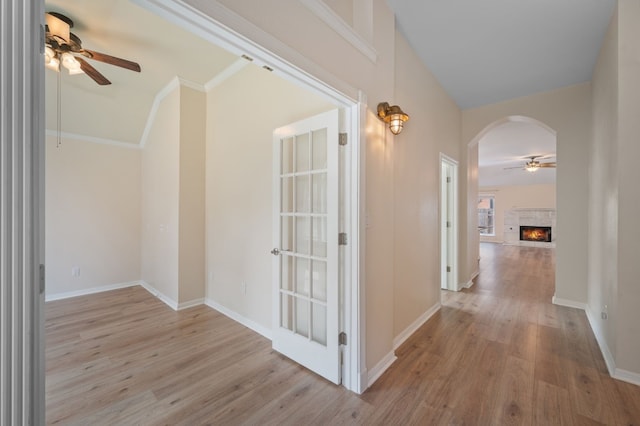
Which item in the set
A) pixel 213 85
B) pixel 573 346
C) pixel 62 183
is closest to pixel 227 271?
pixel 213 85

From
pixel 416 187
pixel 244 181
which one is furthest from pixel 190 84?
pixel 416 187

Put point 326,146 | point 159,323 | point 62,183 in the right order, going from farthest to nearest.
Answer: point 62,183 → point 159,323 → point 326,146

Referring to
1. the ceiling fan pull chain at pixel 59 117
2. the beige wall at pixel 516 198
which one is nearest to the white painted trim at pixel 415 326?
the ceiling fan pull chain at pixel 59 117

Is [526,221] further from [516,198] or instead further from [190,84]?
[190,84]

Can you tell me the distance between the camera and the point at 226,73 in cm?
330

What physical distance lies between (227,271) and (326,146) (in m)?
2.14

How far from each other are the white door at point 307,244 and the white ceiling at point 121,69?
1.58 m

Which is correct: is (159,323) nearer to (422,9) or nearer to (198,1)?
(198,1)

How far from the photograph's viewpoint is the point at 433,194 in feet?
11.2

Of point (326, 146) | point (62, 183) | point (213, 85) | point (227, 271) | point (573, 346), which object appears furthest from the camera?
point (62, 183)

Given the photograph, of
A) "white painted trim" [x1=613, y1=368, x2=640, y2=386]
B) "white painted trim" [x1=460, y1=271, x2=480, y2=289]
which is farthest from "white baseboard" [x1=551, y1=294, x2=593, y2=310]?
"white painted trim" [x1=613, y1=368, x2=640, y2=386]

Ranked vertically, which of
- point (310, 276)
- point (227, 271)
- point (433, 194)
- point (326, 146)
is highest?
point (326, 146)

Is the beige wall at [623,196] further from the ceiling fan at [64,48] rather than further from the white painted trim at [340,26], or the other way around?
the ceiling fan at [64,48]

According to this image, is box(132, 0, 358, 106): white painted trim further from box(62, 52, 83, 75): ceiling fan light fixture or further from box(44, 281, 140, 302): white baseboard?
box(44, 281, 140, 302): white baseboard
